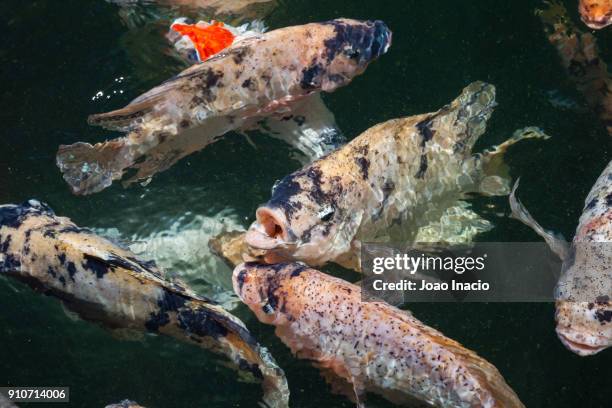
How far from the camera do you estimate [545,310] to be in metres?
5.00

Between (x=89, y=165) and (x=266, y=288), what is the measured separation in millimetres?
1856

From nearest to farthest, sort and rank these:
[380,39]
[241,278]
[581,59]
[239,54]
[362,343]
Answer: [362,343]
[241,278]
[239,54]
[380,39]
[581,59]

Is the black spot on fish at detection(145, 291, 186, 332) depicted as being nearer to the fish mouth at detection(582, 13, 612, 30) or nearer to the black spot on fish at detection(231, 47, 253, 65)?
the black spot on fish at detection(231, 47, 253, 65)

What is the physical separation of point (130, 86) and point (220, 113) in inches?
57.4

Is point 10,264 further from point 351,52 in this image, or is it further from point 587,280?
point 587,280

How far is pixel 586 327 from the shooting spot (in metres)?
4.39

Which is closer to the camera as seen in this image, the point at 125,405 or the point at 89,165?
the point at 125,405

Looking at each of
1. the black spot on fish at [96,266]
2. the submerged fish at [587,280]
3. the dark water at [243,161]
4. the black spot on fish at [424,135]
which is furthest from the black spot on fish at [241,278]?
the submerged fish at [587,280]

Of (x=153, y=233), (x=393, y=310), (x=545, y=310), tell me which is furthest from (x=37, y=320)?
(x=545, y=310)

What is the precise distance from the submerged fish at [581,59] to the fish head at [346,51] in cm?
180

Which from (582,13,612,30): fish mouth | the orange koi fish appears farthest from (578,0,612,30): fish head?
the orange koi fish

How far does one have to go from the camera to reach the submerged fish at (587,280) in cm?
435

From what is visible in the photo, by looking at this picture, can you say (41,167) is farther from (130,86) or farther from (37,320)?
(37,320)

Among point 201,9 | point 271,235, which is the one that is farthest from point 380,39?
point 271,235
